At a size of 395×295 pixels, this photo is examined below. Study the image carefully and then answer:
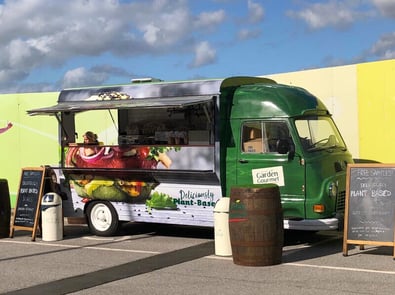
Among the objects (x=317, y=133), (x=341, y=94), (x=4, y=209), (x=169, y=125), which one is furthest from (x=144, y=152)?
(x=341, y=94)

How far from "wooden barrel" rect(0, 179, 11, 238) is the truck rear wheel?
1.58 metres

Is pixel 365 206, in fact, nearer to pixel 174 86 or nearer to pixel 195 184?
pixel 195 184

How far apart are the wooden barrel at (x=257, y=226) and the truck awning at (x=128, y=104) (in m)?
2.42

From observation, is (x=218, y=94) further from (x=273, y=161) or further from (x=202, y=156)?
(x=273, y=161)

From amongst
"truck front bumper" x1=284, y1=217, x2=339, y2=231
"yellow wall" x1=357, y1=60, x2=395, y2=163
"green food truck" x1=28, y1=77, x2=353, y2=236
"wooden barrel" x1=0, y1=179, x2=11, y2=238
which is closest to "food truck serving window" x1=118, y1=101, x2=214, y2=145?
"green food truck" x1=28, y1=77, x2=353, y2=236

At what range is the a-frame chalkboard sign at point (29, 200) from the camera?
11656 mm

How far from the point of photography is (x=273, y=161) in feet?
33.0

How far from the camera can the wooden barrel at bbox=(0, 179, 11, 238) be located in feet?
38.5

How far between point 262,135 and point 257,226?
238 centimetres

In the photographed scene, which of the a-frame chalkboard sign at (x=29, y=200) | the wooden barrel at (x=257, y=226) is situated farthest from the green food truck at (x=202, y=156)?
the wooden barrel at (x=257, y=226)

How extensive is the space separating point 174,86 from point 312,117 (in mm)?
2586

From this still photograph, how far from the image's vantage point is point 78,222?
507 inches

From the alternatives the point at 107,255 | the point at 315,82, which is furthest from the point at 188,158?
the point at 315,82

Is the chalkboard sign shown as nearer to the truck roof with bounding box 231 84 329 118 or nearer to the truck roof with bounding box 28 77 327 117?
the truck roof with bounding box 231 84 329 118
